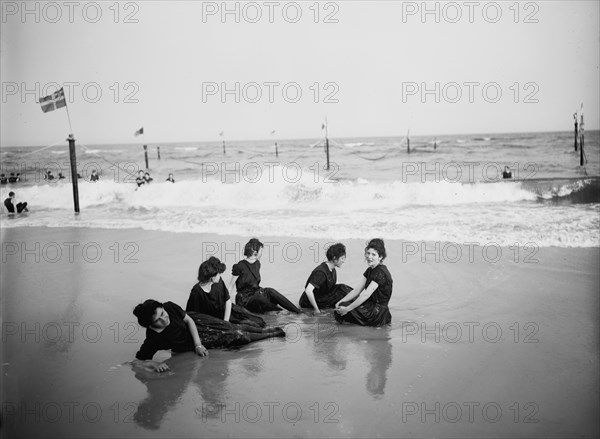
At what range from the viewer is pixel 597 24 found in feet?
14.1

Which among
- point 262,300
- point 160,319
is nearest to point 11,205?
point 262,300

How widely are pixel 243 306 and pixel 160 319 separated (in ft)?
3.78

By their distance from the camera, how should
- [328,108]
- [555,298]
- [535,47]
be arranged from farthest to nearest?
[328,108] < [535,47] < [555,298]

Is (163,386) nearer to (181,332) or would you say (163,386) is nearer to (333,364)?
(181,332)

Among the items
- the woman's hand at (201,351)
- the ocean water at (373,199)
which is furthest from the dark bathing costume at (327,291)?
the ocean water at (373,199)

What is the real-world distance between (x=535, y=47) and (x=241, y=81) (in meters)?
5.53

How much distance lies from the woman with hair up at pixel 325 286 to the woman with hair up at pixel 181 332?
2.02 ft

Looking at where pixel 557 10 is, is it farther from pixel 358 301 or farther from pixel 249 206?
pixel 249 206

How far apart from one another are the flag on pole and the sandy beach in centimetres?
376

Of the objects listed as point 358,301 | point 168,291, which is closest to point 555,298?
point 358,301

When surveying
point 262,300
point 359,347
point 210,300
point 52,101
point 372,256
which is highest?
point 52,101

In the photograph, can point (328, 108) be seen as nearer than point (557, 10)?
No

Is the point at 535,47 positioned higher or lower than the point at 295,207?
higher

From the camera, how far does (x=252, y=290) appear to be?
3926 millimetres
